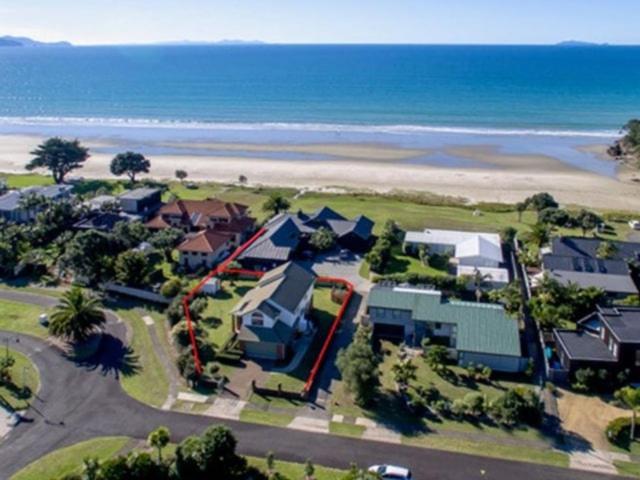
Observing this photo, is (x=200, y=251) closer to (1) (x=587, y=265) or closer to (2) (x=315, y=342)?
(2) (x=315, y=342)

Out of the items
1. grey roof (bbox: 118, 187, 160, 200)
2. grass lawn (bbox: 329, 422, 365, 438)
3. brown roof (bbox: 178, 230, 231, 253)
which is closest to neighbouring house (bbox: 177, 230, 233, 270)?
brown roof (bbox: 178, 230, 231, 253)

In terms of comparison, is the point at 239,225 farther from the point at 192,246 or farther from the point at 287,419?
the point at 287,419

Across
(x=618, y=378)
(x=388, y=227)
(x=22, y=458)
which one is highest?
(x=388, y=227)

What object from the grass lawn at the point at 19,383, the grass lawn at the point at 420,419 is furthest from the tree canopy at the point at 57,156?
the grass lawn at the point at 420,419

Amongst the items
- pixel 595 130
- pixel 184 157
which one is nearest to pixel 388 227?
pixel 184 157

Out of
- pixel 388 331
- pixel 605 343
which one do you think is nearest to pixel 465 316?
pixel 388 331

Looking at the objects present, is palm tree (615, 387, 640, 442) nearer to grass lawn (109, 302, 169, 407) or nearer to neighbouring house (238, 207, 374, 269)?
grass lawn (109, 302, 169, 407)
